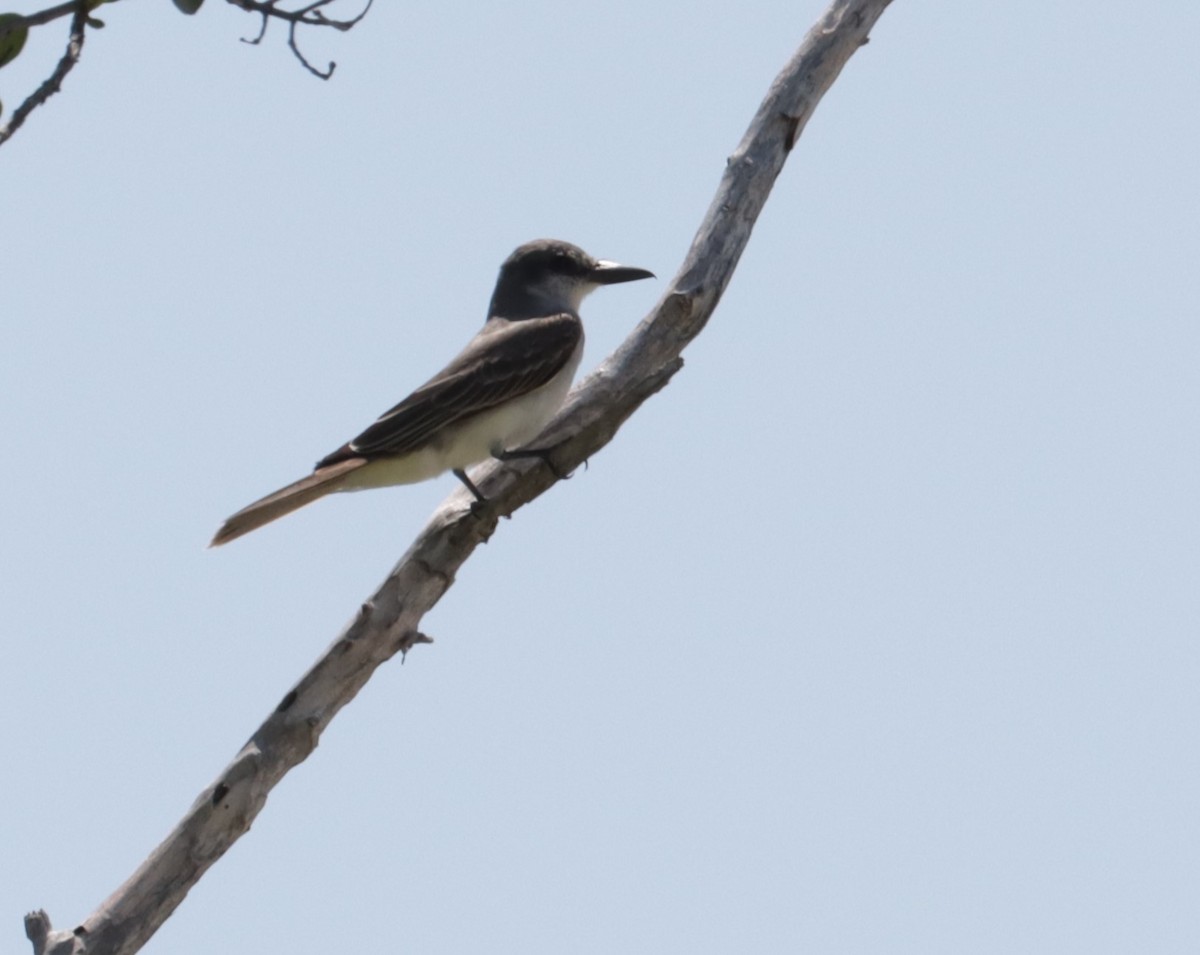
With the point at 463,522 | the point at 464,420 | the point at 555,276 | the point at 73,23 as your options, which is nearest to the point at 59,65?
the point at 73,23

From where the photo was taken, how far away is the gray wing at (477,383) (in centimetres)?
870

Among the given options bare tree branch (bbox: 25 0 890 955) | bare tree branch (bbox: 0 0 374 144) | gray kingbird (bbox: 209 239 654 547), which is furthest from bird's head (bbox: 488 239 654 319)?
bare tree branch (bbox: 0 0 374 144)

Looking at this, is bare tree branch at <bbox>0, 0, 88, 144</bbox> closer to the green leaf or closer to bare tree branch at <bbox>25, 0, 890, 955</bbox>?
the green leaf

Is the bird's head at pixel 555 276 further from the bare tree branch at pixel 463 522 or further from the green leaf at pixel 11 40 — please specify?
the green leaf at pixel 11 40

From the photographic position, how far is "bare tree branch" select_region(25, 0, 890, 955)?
665 centimetres

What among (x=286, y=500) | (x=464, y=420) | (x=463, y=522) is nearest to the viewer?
(x=463, y=522)

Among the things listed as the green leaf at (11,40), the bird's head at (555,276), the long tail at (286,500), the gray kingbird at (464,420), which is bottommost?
the green leaf at (11,40)

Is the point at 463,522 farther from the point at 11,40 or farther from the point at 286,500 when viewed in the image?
the point at 11,40

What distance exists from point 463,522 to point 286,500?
1.03m

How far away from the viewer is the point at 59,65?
4602 mm

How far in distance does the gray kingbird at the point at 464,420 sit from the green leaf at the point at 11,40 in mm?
3711

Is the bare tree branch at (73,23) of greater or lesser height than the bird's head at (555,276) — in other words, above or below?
below

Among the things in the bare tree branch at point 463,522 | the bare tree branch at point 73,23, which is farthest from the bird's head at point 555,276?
the bare tree branch at point 73,23

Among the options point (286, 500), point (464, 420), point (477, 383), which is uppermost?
point (477, 383)
